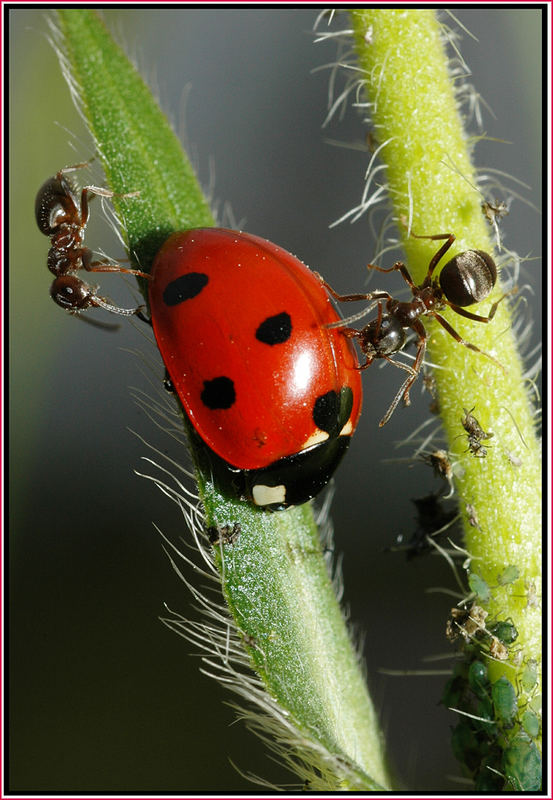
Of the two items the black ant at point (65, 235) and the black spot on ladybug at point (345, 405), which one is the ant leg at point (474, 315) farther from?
the black ant at point (65, 235)

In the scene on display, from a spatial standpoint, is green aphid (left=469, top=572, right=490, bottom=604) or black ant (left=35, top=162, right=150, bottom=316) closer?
green aphid (left=469, top=572, right=490, bottom=604)

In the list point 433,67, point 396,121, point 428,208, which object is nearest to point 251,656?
point 428,208

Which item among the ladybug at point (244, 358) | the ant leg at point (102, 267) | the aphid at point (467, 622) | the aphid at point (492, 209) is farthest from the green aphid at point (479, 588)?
the ant leg at point (102, 267)

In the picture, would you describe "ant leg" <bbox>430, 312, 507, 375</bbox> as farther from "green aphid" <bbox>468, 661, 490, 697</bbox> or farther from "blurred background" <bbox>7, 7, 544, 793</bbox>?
"green aphid" <bbox>468, 661, 490, 697</bbox>

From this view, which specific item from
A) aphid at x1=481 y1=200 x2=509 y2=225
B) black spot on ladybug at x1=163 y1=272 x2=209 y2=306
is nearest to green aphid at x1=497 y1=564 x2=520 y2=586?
aphid at x1=481 y1=200 x2=509 y2=225

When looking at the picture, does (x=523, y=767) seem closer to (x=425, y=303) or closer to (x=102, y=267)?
(x=425, y=303)

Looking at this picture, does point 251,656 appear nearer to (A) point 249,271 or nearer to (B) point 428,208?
(A) point 249,271
